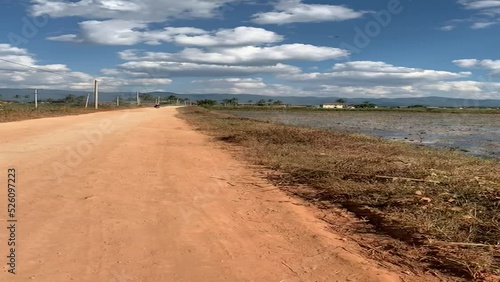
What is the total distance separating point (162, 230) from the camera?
5.05m

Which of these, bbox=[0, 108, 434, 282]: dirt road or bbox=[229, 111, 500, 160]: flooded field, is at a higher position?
bbox=[0, 108, 434, 282]: dirt road

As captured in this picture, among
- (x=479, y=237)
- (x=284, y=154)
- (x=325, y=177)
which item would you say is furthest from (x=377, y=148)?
(x=479, y=237)

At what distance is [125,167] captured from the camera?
8.95 m

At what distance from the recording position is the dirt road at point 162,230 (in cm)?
397

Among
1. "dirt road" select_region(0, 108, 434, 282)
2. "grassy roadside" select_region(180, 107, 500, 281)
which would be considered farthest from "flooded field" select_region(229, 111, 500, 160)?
"dirt road" select_region(0, 108, 434, 282)

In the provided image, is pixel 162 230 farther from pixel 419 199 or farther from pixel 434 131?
pixel 434 131

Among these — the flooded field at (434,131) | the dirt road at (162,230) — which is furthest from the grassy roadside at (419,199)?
the flooded field at (434,131)

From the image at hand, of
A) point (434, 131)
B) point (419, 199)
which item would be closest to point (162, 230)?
point (419, 199)

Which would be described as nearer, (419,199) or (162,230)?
(162,230)

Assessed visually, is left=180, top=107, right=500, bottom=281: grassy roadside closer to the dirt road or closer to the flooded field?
the dirt road

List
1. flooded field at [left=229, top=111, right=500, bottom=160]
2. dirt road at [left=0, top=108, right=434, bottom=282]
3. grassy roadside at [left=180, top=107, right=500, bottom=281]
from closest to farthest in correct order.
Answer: dirt road at [left=0, top=108, right=434, bottom=282] → grassy roadside at [left=180, top=107, right=500, bottom=281] → flooded field at [left=229, top=111, right=500, bottom=160]

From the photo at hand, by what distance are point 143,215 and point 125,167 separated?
141 inches

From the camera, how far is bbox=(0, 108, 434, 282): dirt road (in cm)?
397

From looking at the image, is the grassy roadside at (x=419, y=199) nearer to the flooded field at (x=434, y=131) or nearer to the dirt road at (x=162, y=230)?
the dirt road at (x=162, y=230)
